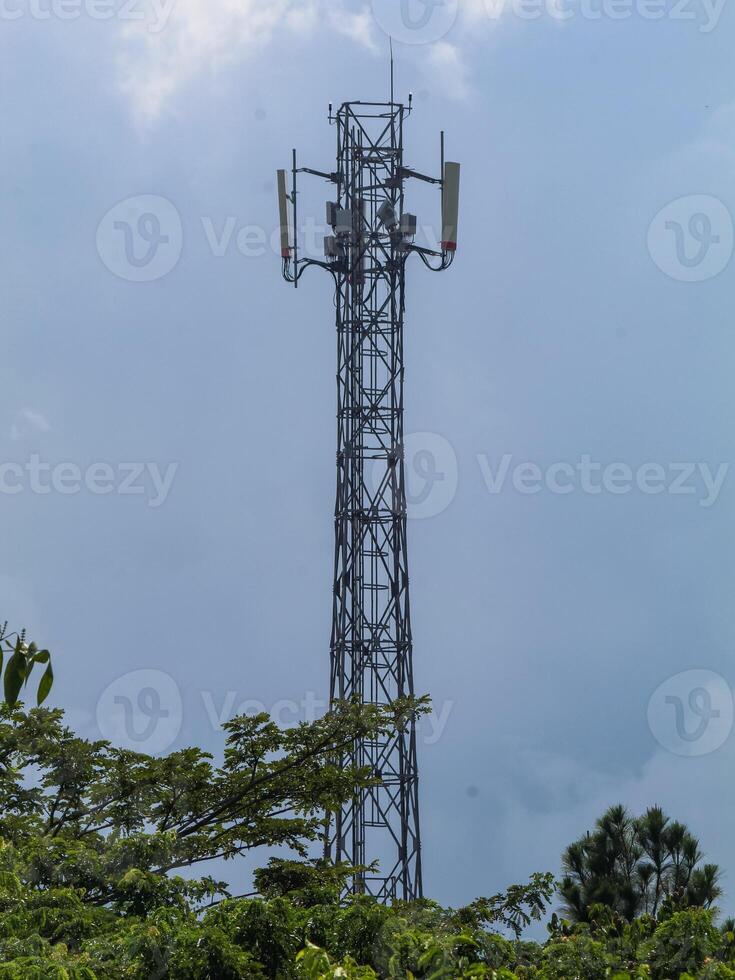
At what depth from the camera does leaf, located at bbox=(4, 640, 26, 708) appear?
4902mm

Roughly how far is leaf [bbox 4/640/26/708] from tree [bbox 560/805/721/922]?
617 inches

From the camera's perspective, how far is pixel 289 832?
16.3 meters

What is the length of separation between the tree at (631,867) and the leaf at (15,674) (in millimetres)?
15681

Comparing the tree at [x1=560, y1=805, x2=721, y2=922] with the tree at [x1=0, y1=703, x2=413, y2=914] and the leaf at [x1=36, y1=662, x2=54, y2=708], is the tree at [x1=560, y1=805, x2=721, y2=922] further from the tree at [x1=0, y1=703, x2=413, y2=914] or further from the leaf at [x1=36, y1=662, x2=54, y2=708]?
the leaf at [x1=36, y1=662, x2=54, y2=708]

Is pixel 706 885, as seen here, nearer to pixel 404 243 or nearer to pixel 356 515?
pixel 356 515

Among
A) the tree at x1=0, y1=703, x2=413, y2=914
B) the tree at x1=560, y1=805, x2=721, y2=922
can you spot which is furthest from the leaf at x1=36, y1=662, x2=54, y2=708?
the tree at x1=560, y1=805, x2=721, y2=922

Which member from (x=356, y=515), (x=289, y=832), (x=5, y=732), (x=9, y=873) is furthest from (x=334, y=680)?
(x=9, y=873)

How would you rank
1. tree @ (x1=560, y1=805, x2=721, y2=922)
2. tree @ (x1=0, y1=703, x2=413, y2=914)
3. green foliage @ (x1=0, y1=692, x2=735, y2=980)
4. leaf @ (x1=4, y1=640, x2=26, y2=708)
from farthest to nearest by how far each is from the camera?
tree @ (x1=560, y1=805, x2=721, y2=922) → tree @ (x1=0, y1=703, x2=413, y2=914) → green foliage @ (x1=0, y1=692, x2=735, y2=980) → leaf @ (x1=4, y1=640, x2=26, y2=708)

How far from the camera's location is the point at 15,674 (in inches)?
199

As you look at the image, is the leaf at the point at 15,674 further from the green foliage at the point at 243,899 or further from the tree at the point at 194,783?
the tree at the point at 194,783

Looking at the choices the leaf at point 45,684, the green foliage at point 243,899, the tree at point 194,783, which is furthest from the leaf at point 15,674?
the tree at point 194,783

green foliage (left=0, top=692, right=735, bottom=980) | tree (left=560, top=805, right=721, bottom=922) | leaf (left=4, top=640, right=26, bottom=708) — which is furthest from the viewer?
tree (left=560, top=805, right=721, bottom=922)

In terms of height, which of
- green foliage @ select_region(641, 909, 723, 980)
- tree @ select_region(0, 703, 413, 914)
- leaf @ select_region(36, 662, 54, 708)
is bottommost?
leaf @ select_region(36, 662, 54, 708)

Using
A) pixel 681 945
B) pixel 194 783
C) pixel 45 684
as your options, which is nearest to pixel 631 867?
pixel 194 783
